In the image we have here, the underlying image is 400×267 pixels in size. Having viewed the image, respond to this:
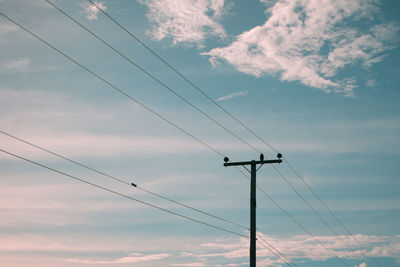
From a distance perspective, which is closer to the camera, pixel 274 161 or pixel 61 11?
pixel 61 11

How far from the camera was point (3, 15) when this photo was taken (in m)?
26.2

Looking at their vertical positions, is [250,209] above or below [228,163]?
below

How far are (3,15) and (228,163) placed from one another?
60.5 feet

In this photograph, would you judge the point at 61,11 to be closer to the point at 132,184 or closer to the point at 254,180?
the point at 132,184

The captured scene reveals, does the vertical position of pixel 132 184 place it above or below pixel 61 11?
below

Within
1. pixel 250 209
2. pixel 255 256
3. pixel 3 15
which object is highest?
pixel 3 15

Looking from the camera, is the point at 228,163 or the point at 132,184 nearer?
A: the point at 132,184

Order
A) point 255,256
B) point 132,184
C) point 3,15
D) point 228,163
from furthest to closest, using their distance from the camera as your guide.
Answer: point 228,163
point 255,256
point 132,184
point 3,15

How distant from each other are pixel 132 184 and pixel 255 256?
927 cm

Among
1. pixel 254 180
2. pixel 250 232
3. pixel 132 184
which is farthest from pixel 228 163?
pixel 132 184

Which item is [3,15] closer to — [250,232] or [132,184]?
[132,184]

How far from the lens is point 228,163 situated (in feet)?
132

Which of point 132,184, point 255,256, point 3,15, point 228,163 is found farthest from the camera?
point 228,163

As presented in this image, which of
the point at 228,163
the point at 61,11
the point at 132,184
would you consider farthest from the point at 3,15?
the point at 228,163
